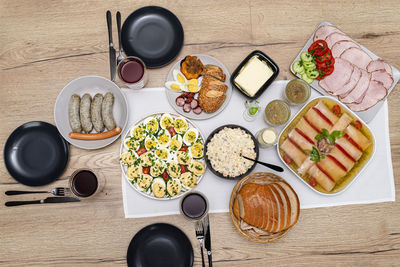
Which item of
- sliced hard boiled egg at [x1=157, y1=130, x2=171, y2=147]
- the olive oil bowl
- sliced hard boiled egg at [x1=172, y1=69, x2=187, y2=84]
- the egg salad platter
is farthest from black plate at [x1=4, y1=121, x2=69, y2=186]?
the olive oil bowl

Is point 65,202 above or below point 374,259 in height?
above

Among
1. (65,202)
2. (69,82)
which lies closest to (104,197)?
(65,202)

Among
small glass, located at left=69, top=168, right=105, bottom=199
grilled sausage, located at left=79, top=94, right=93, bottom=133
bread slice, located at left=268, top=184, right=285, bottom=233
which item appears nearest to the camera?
bread slice, located at left=268, top=184, right=285, bottom=233

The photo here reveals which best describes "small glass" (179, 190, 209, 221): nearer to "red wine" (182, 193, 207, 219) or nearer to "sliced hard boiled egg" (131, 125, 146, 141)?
"red wine" (182, 193, 207, 219)

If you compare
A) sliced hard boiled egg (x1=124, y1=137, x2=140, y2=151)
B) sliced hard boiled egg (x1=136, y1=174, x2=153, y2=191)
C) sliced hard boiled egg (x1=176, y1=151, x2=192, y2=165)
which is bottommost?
sliced hard boiled egg (x1=136, y1=174, x2=153, y2=191)

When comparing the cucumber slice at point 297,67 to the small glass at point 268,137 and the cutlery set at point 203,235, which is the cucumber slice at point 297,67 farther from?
the cutlery set at point 203,235

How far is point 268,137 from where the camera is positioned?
71.6 inches

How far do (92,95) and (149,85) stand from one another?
0.42 m

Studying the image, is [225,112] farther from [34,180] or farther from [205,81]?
[34,180]

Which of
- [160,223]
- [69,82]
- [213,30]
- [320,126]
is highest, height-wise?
[213,30]

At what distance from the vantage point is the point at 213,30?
6.67 ft

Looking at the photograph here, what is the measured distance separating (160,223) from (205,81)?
1.02 m

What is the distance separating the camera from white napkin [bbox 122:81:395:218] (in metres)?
1.91

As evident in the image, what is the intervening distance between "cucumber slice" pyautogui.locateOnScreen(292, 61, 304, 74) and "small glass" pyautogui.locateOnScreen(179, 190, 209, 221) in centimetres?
110
